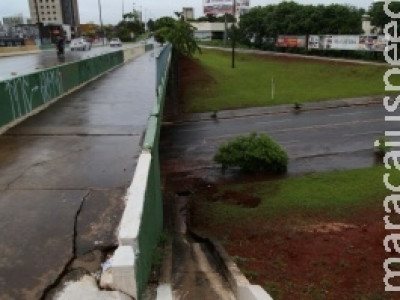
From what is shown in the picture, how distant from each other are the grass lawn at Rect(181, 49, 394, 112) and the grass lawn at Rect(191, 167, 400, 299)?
17.4 metres

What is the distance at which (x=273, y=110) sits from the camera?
32094 millimetres

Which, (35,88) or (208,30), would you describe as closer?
(35,88)

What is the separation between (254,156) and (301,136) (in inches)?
292

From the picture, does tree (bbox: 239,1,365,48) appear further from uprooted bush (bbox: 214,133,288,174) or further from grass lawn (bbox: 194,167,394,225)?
grass lawn (bbox: 194,167,394,225)

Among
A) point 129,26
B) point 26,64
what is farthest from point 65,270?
point 129,26

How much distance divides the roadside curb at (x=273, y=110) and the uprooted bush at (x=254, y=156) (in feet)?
36.8

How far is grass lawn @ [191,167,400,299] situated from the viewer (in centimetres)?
927

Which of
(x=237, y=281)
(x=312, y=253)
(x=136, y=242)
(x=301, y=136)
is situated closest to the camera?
(x=136, y=242)

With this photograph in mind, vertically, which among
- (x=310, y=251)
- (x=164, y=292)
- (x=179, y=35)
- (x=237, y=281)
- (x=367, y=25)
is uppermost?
(x=367, y=25)

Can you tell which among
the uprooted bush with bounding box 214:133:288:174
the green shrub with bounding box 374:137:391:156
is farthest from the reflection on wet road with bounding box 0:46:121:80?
the green shrub with bounding box 374:137:391:156

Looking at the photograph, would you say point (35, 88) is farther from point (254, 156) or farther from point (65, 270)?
point (65, 270)

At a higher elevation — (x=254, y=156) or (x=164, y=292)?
(x=164, y=292)

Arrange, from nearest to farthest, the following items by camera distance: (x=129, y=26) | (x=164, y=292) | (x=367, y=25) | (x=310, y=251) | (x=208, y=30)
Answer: (x=164, y=292)
(x=310, y=251)
(x=367, y=25)
(x=208, y=30)
(x=129, y=26)

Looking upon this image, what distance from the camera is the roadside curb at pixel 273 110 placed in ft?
101
